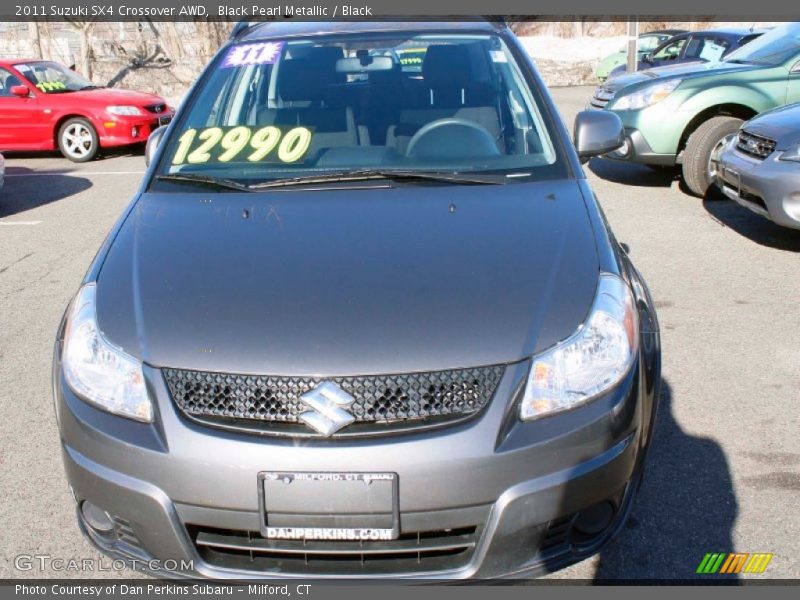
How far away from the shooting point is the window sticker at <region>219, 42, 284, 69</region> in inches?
162

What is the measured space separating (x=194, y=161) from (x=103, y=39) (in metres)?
23.4

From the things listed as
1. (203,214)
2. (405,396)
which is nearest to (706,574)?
(405,396)

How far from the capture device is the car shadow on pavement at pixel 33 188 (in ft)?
30.9

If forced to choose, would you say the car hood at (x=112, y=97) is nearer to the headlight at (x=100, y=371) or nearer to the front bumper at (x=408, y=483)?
the headlight at (x=100, y=371)

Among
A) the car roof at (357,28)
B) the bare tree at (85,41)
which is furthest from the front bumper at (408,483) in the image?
the bare tree at (85,41)

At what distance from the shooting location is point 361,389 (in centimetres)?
230

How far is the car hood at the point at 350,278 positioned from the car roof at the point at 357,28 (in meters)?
1.21

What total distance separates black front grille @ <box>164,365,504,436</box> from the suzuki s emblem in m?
0.01

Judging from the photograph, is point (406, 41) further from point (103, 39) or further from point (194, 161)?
point (103, 39)

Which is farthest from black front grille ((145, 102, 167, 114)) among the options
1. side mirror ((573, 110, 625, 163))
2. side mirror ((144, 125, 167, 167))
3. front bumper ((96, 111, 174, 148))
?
side mirror ((573, 110, 625, 163))

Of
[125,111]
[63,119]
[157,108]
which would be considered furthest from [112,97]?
[63,119]

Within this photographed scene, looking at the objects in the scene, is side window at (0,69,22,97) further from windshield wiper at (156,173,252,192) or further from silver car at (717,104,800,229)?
windshield wiper at (156,173,252,192)

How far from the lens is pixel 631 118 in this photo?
8.77 metres

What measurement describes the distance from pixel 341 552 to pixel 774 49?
8.42 metres
